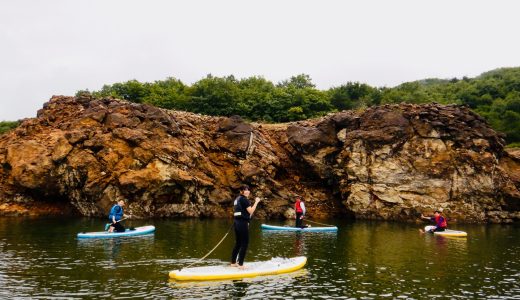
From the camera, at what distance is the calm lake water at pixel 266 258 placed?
51.0 feet

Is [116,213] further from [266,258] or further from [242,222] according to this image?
[242,222]

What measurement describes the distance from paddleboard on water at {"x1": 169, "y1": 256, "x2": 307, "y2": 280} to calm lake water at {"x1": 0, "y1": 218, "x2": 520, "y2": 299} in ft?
1.30

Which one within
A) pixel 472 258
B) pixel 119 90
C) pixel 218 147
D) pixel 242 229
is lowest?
pixel 472 258

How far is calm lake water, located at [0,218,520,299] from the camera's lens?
15531 millimetres

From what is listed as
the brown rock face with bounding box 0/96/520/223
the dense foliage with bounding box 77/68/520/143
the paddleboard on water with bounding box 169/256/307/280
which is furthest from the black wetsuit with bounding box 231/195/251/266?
the dense foliage with bounding box 77/68/520/143

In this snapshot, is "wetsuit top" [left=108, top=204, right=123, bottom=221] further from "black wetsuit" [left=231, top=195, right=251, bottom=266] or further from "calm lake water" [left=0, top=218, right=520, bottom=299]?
"black wetsuit" [left=231, top=195, right=251, bottom=266]

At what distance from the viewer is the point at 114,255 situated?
22.2 m

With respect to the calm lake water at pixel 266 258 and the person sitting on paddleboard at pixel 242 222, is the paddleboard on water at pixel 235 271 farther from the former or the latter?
the person sitting on paddleboard at pixel 242 222

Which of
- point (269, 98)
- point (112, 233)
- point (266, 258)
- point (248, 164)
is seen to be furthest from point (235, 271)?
point (269, 98)

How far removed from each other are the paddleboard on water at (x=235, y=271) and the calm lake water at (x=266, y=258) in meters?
0.40

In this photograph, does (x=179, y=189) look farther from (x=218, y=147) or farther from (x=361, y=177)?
(x=361, y=177)

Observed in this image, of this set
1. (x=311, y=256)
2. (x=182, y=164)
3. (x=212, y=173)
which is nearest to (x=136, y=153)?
(x=182, y=164)

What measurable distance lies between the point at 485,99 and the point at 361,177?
5061 cm

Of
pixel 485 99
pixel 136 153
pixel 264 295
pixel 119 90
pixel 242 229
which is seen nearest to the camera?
pixel 264 295
